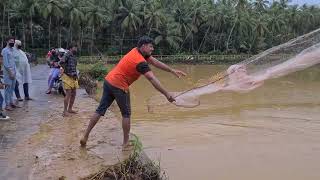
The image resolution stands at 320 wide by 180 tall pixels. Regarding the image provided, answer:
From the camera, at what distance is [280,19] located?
73.5 metres

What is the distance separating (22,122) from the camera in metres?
9.76

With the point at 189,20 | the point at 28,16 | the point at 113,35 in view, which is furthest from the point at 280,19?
the point at 28,16

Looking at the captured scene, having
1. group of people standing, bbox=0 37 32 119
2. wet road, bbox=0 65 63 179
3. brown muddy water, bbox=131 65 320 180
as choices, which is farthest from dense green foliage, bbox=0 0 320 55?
group of people standing, bbox=0 37 32 119

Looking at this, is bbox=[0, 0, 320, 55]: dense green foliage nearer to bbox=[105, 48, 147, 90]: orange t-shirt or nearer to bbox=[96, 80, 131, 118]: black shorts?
bbox=[96, 80, 131, 118]: black shorts

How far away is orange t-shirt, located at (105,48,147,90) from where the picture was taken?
6.89m

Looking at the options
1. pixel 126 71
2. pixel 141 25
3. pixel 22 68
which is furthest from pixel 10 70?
pixel 141 25

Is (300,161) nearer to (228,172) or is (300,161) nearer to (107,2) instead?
(228,172)

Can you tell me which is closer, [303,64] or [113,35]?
[303,64]

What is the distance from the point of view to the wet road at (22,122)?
6934 millimetres

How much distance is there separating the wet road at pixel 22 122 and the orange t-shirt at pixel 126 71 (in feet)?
5.95

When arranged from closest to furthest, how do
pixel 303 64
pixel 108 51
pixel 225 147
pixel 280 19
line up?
pixel 303 64
pixel 225 147
pixel 108 51
pixel 280 19

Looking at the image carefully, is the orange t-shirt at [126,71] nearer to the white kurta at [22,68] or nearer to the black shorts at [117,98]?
the black shorts at [117,98]

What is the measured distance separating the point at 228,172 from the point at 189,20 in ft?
192

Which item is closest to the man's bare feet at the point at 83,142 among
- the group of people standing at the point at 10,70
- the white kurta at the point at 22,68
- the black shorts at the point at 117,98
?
the black shorts at the point at 117,98
